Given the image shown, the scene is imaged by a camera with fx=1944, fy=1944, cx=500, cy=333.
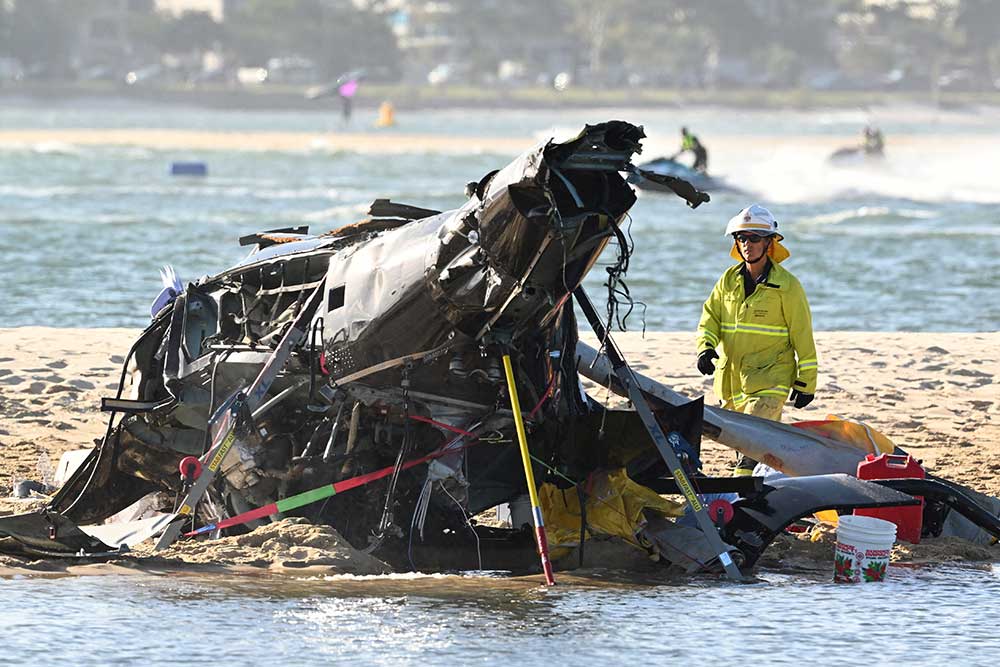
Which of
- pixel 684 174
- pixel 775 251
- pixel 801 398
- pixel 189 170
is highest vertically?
pixel 189 170

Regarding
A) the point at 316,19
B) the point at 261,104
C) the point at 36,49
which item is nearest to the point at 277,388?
the point at 261,104

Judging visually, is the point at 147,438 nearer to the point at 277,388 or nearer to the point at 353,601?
the point at 277,388

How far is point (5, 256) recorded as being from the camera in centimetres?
2997

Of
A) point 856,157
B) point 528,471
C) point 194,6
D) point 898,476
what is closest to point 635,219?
point 856,157

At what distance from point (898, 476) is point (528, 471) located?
2.45m

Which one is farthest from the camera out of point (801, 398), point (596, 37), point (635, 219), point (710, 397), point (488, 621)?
point (596, 37)

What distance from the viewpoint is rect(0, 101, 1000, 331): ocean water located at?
24.7m

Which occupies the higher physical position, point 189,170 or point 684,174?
point 189,170

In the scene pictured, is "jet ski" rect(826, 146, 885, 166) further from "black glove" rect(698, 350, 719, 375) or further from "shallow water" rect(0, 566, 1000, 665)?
"shallow water" rect(0, 566, 1000, 665)

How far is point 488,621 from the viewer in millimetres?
8617

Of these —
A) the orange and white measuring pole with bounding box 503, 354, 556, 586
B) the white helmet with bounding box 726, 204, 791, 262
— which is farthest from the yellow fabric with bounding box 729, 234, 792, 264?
the orange and white measuring pole with bounding box 503, 354, 556, 586

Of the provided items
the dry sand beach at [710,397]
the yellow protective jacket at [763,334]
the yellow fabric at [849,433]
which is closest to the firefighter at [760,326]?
the yellow protective jacket at [763,334]

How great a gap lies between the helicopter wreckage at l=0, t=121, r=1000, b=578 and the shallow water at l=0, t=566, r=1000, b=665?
14.3 inches

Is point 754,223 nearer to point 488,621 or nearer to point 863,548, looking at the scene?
point 863,548
